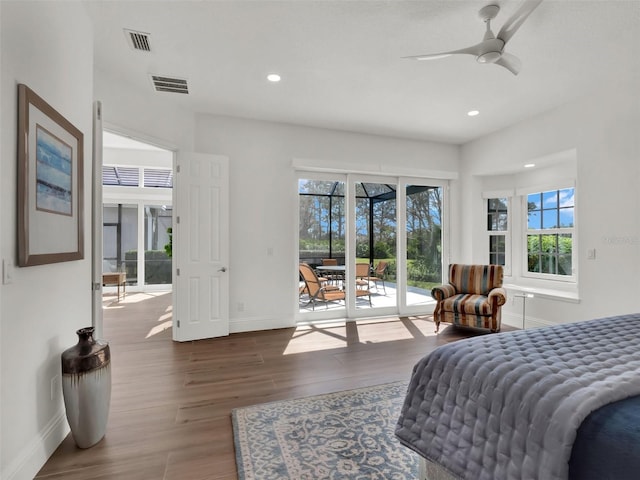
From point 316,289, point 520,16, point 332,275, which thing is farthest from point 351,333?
point 520,16

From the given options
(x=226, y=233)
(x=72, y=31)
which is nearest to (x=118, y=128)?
(x=72, y=31)

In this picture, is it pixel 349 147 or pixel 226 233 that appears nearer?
pixel 226 233

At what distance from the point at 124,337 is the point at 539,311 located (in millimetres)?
5408

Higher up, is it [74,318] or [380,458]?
[74,318]

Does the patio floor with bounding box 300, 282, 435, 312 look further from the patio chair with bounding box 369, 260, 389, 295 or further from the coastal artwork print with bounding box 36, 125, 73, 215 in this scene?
the coastal artwork print with bounding box 36, 125, 73, 215

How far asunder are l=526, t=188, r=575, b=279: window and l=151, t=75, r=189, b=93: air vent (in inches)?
195

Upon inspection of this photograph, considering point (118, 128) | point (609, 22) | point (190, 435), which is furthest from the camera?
point (118, 128)

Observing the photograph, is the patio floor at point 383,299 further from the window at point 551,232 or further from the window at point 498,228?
the window at point 551,232

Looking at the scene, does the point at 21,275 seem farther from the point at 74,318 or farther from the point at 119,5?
the point at 119,5

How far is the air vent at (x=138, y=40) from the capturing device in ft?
8.41

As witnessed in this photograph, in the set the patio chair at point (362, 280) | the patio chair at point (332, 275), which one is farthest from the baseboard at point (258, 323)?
the patio chair at point (362, 280)

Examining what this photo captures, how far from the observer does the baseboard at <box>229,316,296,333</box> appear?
170 inches

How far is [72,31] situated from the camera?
213cm

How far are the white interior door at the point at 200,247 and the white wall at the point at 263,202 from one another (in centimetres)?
21
